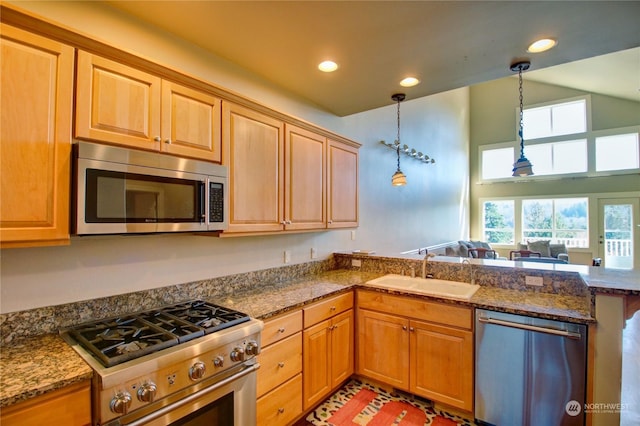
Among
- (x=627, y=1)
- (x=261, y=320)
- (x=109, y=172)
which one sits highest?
(x=627, y=1)

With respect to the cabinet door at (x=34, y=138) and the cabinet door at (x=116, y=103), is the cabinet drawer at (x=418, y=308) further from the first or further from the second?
the cabinet door at (x=34, y=138)

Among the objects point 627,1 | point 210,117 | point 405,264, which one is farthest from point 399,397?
point 627,1

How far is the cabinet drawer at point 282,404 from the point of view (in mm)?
1877

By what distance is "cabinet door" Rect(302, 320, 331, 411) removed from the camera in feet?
7.20

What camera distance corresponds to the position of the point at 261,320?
6.03 feet

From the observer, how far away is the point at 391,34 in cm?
190

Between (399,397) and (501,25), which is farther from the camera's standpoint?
(399,397)

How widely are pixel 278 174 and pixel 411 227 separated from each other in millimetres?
3703

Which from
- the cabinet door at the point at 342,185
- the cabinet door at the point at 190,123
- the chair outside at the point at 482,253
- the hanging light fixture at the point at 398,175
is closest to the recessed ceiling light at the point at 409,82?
the hanging light fixture at the point at 398,175

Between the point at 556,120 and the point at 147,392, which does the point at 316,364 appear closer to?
the point at 147,392

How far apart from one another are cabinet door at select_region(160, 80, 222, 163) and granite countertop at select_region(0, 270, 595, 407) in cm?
103

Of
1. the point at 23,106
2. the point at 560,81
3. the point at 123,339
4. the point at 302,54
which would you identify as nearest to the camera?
the point at 23,106

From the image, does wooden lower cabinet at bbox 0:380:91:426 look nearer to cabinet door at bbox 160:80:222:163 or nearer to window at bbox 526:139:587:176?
cabinet door at bbox 160:80:222:163

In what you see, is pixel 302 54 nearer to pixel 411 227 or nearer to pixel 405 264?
pixel 405 264
